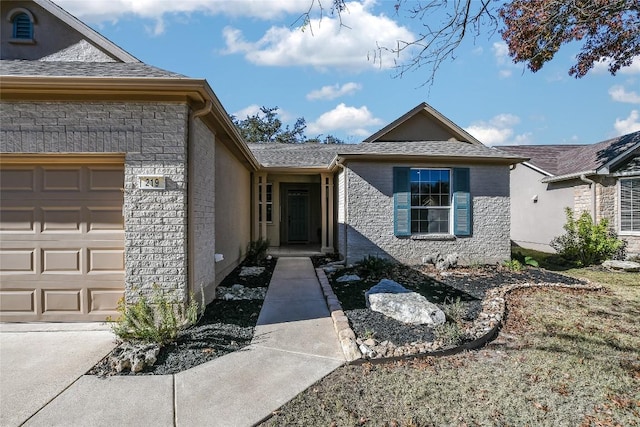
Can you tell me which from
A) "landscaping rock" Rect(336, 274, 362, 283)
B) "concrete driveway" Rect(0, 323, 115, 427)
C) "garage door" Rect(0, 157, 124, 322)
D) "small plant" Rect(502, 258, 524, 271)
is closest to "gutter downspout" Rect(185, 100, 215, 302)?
"garage door" Rect(0, 157, 124, 322)

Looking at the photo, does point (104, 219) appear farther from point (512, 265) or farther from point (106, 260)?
point (512, 265)

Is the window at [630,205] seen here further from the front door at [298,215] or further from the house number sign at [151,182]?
the house number sign at [151,182]

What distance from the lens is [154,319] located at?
452cm

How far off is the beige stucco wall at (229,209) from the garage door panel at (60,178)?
2.45 m

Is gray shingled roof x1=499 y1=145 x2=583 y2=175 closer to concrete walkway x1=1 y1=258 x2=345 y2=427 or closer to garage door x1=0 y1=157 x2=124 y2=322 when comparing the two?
concrete walkway x1=1 y1=258 x2=345 y2=427

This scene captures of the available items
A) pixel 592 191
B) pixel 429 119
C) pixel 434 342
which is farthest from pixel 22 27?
pixel 592 191

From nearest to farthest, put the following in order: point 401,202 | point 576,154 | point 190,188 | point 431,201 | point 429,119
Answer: point 190,188
point 401,202
point 431,201
point 429,119
point 576,154

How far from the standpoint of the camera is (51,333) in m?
4.59

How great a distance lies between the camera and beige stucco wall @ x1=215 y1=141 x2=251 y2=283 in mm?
7150

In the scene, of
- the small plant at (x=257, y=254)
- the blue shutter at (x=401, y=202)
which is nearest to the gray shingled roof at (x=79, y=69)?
the small plant at (x=257, y=254)

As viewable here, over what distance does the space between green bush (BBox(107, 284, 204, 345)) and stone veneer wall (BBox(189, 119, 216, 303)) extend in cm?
42

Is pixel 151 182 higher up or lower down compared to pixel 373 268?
higher up

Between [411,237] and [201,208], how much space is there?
6.19 m

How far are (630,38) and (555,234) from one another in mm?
7393
